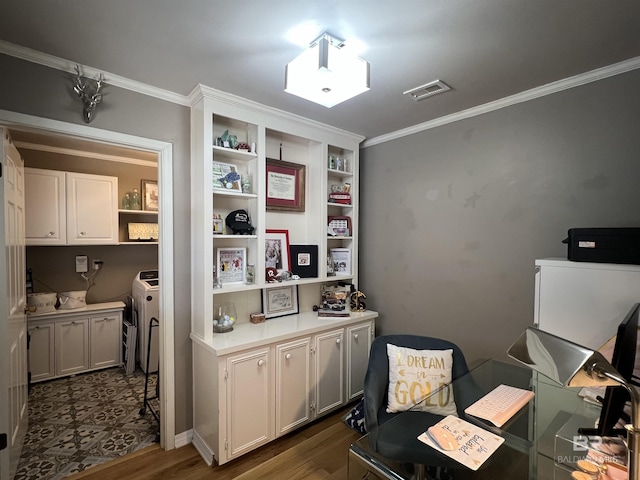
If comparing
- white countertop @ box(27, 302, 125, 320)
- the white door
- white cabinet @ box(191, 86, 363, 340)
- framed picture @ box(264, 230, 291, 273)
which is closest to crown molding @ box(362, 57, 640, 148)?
white cabinet @ box(191, 86, 363, 340)

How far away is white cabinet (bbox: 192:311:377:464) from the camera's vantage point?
205 centimetres

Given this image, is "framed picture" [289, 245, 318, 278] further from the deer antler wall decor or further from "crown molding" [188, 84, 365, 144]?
the deer antler wall decor

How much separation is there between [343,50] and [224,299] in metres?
1.93

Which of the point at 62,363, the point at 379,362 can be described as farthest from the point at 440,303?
the point at 62,363

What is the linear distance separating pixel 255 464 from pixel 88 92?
260cm

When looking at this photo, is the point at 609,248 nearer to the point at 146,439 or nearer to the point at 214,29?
the point at 214,29

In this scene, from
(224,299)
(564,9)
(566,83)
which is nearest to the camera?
(564,9)

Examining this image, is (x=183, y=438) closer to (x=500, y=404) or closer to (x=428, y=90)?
(x=500, y=404)

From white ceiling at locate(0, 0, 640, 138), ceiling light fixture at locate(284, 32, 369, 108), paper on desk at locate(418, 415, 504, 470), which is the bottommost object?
paper on desk at locate(418, 415, 504, 470)

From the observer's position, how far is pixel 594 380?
72 centimetres

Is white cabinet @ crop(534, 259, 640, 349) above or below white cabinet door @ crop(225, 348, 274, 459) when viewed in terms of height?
above

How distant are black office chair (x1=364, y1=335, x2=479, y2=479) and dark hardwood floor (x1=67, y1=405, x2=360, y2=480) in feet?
1.61

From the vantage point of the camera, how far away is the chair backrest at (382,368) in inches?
71.7

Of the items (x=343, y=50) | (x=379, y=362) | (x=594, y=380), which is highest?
(x=343, y=50)
